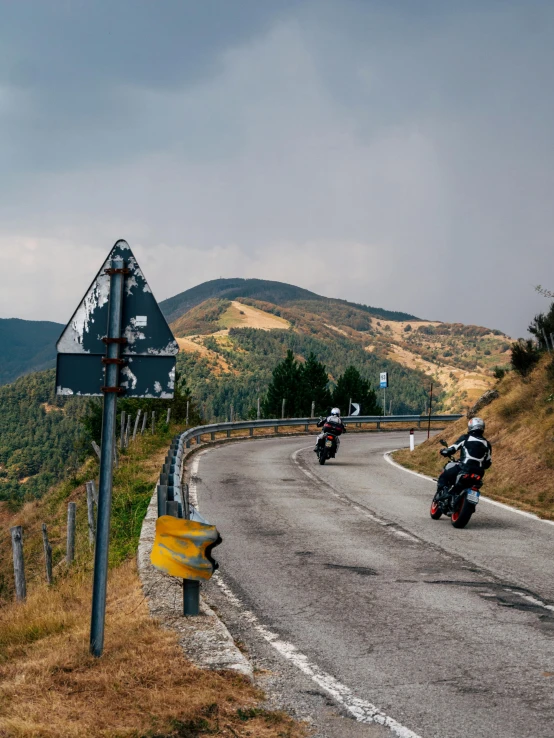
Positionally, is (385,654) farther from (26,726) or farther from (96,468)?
(96,468)

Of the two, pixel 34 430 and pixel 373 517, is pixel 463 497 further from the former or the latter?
pixel 34 430

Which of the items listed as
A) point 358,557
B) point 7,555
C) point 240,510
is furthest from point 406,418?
point 358,557

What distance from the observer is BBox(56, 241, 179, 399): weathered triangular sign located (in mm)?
5484

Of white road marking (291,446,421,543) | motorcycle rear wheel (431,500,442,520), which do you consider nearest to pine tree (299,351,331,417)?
white road marking (291,446,421,543)

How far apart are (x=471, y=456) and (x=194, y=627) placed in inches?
281

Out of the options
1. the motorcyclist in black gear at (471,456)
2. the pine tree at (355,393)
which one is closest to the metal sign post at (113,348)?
the motorcyclist in black gear at (471,456)

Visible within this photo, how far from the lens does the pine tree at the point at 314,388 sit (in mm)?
71812

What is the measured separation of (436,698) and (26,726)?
2352 millimetres

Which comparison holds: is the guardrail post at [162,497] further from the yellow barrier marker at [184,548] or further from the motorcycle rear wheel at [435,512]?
the motorcycle rear wheel at [435,512]

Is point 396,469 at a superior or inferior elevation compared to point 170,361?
inferior

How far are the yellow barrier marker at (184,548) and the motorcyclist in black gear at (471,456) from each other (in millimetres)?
6751

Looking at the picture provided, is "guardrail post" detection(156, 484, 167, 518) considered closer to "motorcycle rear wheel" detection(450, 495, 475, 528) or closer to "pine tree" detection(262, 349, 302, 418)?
"motorcycle rear wheel" detection(450, 495, 475, 528)

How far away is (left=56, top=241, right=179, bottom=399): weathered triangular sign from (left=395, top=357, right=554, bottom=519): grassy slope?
9.64 metres

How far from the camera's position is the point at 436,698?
471 centimetres
